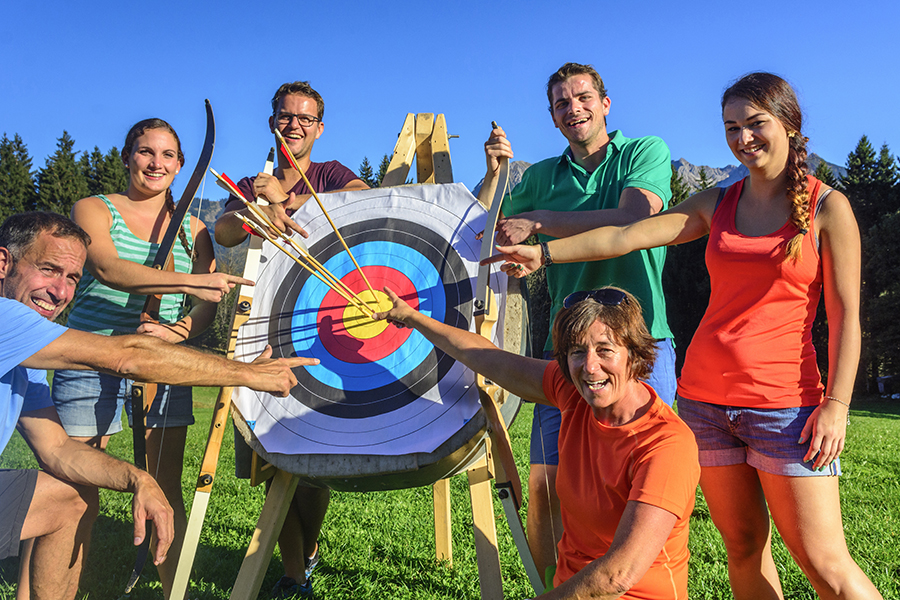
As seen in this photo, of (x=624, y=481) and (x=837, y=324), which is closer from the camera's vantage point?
(x=624, y=481)

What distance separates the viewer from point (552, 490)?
215 cm

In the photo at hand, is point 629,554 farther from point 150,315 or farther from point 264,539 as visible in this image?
point 150,315

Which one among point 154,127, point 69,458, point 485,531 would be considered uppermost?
point 154,127

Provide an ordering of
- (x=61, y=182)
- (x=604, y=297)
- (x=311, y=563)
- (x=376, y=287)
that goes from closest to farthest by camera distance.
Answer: (x=604, y=297) → (x=376, y=287) → (x=311, y=563) → (x=61, y=182)

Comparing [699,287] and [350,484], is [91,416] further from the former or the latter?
[699,287]

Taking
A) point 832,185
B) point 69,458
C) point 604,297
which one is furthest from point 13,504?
point 832,185

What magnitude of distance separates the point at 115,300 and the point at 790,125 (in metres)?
2.33

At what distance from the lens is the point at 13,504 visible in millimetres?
1843

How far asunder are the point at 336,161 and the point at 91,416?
1.42 meters

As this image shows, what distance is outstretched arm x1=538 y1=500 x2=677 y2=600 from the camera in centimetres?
130

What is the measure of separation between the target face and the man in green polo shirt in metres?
0.28

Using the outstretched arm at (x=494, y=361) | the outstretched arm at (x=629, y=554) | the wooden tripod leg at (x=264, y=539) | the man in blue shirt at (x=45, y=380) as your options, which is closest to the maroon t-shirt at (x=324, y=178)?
the man in blue shirt at (x=45, y=380)

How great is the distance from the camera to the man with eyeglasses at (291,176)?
2393 millimetres

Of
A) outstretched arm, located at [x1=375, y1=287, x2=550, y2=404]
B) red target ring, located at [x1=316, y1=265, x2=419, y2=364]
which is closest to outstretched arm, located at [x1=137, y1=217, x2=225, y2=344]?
red target ring, located at [x1=316, y1=265, x2=419, y2=364]
